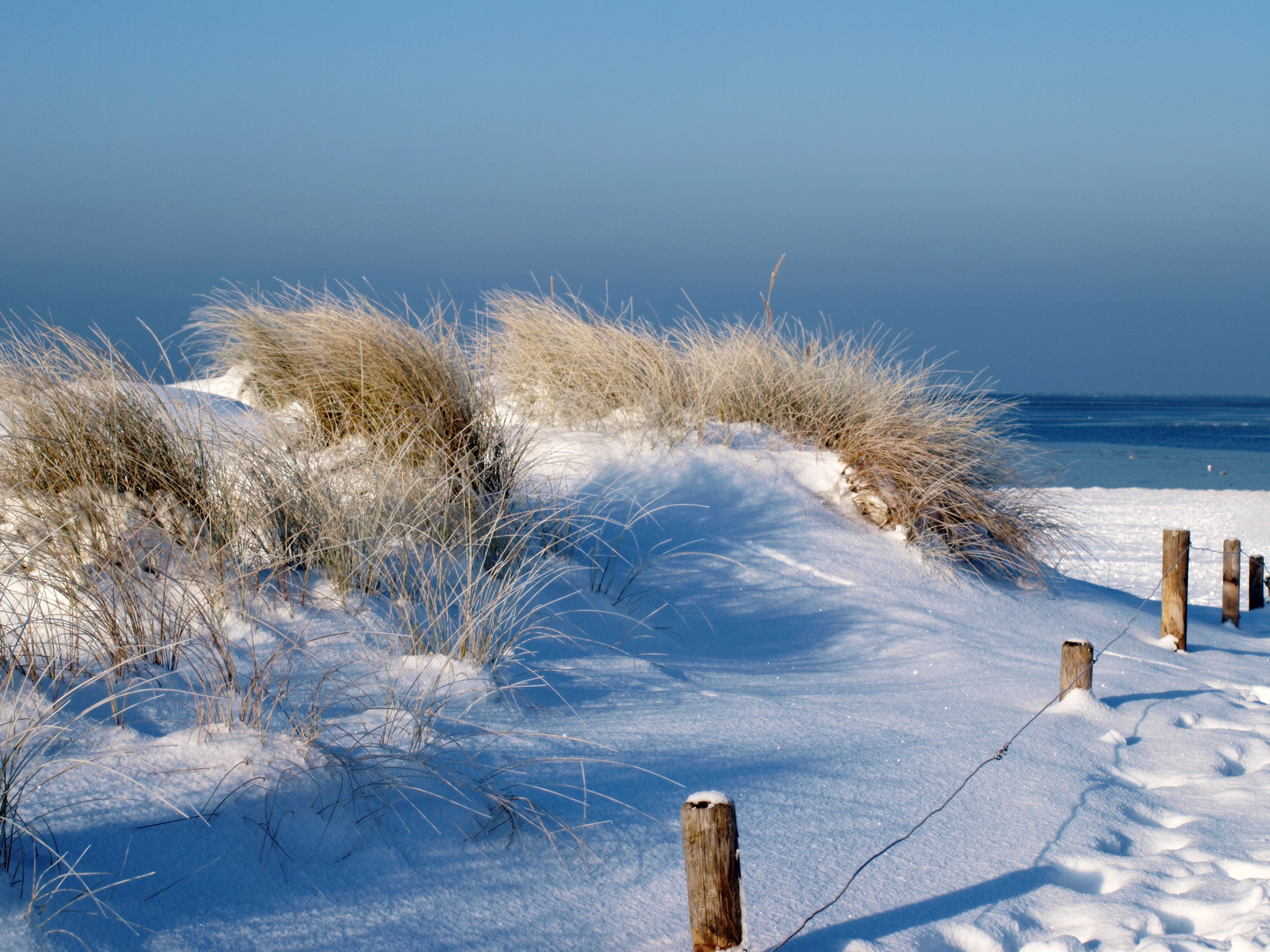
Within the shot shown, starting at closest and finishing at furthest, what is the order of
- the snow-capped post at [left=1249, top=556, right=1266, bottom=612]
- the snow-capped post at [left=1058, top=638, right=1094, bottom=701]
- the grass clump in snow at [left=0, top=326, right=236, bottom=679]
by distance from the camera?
the grass clump in snow at [left=0, top=326, right=236, bottom=679], the snow-capped post at [left=1058, top=638, right=1094, bottom=701], the snow-capped post at [left=1249, top=556, right=1266, bottom=612]

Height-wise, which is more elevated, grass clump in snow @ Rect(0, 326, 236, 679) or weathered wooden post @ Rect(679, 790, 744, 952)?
grass clump in snow @ Rect(0, 326, 236, 679)

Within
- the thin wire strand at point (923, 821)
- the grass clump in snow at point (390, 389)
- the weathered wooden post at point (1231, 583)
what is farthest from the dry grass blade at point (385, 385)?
the weathered wooden post at point (1231, 583)

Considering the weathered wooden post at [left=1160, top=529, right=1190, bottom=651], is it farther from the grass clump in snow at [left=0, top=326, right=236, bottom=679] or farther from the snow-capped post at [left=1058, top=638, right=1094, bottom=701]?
the grass clump in snow at [left=0, top=326, right=236, bottom=679]

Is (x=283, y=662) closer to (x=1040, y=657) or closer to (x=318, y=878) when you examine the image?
(x=318, y=878)

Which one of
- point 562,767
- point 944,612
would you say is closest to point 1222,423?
point 944,612

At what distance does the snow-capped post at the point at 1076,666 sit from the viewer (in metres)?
3.41

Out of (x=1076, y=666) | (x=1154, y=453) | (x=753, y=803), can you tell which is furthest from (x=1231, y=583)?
(x=1154, y=453)

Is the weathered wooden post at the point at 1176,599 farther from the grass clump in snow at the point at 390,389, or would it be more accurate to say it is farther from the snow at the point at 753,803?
the grass clump in snow at the point at 390,389

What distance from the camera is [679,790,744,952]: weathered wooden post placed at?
5.26ft

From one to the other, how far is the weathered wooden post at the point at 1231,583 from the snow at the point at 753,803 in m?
2.62

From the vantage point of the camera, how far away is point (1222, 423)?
49.0m

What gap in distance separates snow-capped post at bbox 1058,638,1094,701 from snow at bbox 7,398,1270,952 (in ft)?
0.30

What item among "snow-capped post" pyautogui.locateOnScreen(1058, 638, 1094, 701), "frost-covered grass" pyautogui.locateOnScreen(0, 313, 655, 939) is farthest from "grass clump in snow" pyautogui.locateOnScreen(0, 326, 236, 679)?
"snow-capped post" pyautogui.locateOnScreen(1058, 638, 1094, 701)

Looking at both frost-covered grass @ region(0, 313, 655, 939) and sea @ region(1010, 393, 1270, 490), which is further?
sea @ region(1010, 393, 1270, 490)
